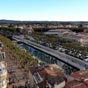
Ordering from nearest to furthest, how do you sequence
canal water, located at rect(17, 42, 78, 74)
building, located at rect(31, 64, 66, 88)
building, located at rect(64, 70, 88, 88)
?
building, located at rect(64, 70, 88, 88)
building, located at rect(31, 64, 66, 88)
canal water, located at rect(17, 42, 78, 74)

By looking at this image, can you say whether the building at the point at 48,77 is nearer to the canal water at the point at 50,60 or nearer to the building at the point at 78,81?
the building at the point at 78,81

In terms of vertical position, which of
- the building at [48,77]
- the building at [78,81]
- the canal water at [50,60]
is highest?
the building at [78,81]

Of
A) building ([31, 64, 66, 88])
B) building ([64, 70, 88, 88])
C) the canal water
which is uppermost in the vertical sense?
building ([64, 70, 88, 88])

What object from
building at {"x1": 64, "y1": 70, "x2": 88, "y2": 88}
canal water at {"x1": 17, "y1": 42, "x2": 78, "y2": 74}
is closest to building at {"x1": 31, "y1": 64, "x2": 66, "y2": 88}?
building at {"x1": 64, "y1": 70, "x2": 88, "y2": 88}

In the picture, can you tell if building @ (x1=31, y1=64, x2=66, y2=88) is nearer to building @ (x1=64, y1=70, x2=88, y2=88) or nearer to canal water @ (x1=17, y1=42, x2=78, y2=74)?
building @ (x1=64, y1=70, x2=88, y2=88)

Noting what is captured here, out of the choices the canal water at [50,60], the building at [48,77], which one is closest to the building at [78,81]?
the building at [48,77]

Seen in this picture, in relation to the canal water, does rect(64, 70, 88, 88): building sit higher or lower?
higher

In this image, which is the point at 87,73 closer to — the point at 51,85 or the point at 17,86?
the point at 51,85

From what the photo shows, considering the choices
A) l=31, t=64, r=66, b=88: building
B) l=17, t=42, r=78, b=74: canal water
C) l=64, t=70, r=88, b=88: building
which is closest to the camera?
l=64, t=70, r=88, b=88: building
